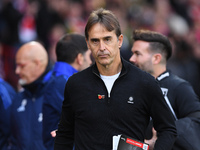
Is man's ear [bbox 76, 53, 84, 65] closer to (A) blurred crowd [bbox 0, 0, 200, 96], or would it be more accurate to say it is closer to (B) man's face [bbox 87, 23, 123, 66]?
(B) man's face [bbox 87, 23, 123, 66]

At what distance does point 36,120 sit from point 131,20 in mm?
7368

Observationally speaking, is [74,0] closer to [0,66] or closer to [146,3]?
[146,3]

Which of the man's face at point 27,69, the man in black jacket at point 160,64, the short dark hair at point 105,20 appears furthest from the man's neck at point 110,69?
the man's face at point 27,69

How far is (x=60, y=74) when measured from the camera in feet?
15.6

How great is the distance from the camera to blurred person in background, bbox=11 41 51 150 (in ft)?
16.9

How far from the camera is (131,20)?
39.3 ft

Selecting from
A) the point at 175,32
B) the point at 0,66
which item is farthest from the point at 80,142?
the point at 175,32

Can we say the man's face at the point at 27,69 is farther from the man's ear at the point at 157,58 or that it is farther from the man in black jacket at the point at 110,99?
the man in black jacket at the point at 110,99

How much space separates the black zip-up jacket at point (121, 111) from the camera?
327 centimetres

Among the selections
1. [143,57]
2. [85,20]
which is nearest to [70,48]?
[143,57]

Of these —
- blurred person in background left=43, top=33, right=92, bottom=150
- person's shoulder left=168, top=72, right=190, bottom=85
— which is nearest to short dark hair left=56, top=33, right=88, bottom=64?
blurred person in background left=43, top=33, right=92, bottom=150

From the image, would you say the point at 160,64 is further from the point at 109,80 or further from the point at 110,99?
the point at 110,99

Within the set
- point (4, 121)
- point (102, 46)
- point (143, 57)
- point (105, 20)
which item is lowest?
point (4, 121)

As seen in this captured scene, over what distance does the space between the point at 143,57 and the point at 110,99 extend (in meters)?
1.59
